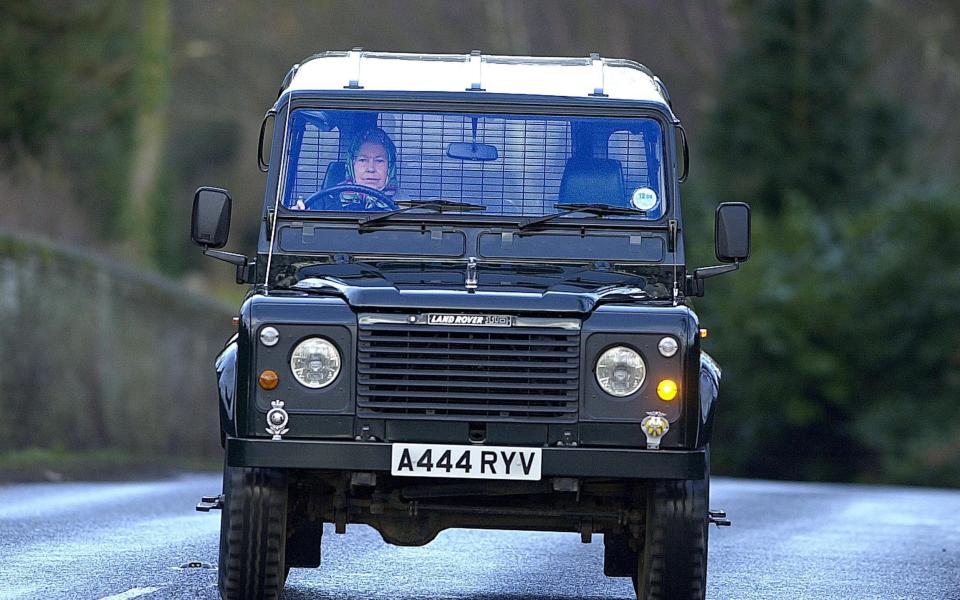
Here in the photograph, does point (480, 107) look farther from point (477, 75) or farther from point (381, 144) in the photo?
point (381, 144)

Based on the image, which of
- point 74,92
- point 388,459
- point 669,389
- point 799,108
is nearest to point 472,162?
point 669,389

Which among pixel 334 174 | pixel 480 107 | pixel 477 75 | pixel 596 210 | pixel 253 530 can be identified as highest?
pixel 477 75

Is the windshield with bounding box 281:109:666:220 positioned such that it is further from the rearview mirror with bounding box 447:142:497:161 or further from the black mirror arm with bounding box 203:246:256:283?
the black mirror arm with bounding box 203:246:256:283

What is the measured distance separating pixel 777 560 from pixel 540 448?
465 centimetres

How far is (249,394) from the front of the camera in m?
8.31

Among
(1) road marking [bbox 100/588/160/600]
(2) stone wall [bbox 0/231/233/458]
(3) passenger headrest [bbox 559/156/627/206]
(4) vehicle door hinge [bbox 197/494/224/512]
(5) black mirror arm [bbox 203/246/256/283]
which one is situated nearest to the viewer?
(4) vehicle door hinge [bbox 197/494/224/512]

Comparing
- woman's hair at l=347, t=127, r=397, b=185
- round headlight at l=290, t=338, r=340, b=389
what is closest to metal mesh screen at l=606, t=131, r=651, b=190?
woman's hair at l=347, t=127, r=397, b=185

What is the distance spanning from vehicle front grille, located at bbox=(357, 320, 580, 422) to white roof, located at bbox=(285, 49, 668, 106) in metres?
2.05

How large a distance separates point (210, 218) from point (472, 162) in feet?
4.47

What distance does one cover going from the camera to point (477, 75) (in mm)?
10258

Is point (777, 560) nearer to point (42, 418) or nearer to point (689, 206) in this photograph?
Result: point (42, 418)

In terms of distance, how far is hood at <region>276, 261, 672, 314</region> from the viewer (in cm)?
841

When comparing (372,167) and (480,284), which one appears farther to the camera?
(372,167)

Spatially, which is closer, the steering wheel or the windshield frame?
the steering wheel
